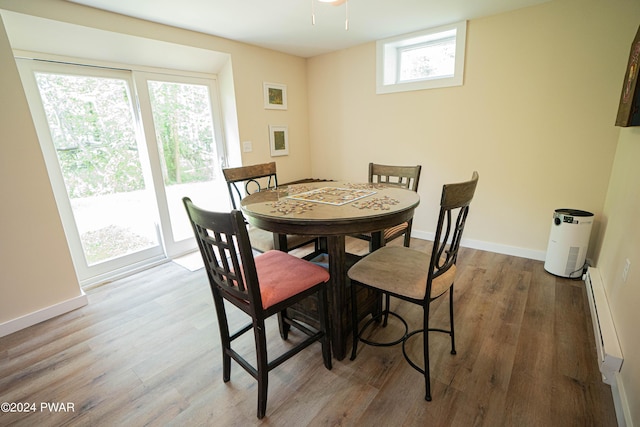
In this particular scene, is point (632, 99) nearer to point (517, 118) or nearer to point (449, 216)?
point (517, 118)

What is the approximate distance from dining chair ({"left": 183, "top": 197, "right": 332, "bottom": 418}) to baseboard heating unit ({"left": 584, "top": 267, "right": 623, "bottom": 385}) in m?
1.43

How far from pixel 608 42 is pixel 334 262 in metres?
2.84

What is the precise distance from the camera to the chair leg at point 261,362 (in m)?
1.30

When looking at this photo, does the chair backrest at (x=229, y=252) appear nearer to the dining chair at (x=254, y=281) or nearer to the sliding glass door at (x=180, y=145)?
the dining chair at (x=254, y=281)

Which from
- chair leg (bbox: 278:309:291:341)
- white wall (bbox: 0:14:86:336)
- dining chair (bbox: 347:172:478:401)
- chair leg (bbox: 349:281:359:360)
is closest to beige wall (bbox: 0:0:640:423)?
white wall (bbox: 0:14:86:336)

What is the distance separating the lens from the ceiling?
2.32m

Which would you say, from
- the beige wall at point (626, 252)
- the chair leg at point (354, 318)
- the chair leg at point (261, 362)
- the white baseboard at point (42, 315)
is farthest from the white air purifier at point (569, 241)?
the white baseboard at point (42, 315)

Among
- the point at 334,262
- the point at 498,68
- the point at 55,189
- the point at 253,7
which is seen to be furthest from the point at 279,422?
the point at 498,68

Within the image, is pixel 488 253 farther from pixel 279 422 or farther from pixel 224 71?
pixel 224 71

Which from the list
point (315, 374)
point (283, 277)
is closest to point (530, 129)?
point (283, 277)

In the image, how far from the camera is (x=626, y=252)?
67.1 inches

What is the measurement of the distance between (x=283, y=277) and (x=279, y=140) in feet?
9.03

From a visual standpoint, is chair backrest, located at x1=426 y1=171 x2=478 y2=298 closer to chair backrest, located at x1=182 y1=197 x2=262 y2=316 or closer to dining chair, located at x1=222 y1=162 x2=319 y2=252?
chair backrest, located at x1=182 y1=197 x2=262 y2=316

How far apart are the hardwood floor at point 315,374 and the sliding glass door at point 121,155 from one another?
2.60 feet
